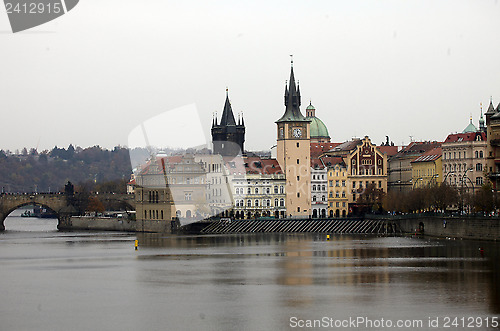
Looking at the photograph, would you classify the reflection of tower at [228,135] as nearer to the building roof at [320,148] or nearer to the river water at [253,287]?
the building roof at [320,148]

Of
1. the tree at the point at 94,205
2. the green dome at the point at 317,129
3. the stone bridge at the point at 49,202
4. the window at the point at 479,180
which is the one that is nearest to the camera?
the window at the point at 479,180

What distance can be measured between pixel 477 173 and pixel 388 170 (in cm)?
2664

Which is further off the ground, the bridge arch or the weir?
the bridge arch

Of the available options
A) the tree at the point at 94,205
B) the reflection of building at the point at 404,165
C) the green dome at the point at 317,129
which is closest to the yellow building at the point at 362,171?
the reflection of building at the point at 404,165

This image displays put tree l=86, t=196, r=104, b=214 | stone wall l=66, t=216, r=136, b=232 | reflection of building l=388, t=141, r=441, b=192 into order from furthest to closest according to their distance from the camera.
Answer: tree l=86, t=196, r=104, b=214 < reflection of building l=388, t=141, r=441, b=192 < stone wall l=66, t=216, r=136, b=232

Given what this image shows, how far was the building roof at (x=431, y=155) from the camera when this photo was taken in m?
134

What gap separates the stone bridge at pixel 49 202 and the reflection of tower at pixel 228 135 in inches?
647

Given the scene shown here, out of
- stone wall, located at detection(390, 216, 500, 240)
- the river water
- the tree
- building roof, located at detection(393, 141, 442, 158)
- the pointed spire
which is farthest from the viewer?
the tree

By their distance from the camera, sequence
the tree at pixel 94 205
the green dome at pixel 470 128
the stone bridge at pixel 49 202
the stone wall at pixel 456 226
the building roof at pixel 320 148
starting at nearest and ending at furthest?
1. the stone wall at pixel 456 226
2. the green dome at pixel 470 128
3. the stone bridge at pixel 49 202
4. the building roof at pixel 320 148
5. the tree at pixel 94 205

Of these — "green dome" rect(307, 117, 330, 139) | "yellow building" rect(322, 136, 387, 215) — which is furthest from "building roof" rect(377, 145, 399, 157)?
"yellow building" rect(322, 136, 387, 215)

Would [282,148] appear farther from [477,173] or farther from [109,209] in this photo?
[109,209]

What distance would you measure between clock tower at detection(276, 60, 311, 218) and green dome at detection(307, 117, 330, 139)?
34.9 metres

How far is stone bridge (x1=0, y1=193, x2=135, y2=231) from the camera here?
5846 inches

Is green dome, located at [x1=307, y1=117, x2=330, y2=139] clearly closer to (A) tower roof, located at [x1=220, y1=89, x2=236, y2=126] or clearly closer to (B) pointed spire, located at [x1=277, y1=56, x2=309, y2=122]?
(A) tower roof, located at [x1=220, y1=89, x2=236, y2=126]
